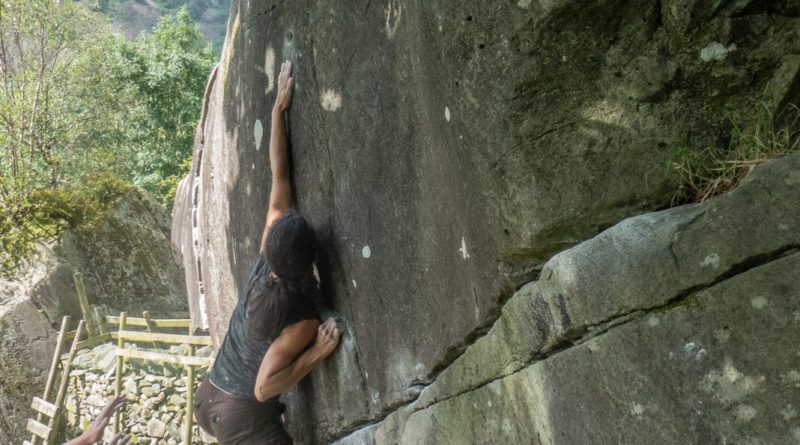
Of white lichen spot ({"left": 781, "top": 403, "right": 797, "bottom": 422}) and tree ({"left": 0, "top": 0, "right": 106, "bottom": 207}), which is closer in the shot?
white lichen spot ({"left": 781, "top": 403, "right": 797, "bottom": 422})

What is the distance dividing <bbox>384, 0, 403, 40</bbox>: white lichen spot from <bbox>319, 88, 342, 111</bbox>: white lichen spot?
629 millimetres

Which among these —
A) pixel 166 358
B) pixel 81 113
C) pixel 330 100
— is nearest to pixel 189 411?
pixel 166 358

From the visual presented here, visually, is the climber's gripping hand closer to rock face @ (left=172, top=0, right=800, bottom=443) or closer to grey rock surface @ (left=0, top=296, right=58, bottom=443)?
rock face @ (left=172, top=0, right=800, bottom=443)

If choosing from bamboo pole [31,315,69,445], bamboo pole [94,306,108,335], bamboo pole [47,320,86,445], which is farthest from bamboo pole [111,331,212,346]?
bamboo pole [94,306,108,335]

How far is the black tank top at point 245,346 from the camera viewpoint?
4008 millimetres

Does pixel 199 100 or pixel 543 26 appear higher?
pixel 199 100

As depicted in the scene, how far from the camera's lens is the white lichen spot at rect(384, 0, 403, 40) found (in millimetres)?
3197

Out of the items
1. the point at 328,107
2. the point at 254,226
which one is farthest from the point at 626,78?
the point at 254,226

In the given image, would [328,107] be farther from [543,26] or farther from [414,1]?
[543,26]

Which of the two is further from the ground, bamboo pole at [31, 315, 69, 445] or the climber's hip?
bamboo pole at [31, 315, 69, 445]

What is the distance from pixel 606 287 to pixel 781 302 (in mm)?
606

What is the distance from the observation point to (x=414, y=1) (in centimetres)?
296

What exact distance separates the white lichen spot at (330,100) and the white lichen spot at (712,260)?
246cm

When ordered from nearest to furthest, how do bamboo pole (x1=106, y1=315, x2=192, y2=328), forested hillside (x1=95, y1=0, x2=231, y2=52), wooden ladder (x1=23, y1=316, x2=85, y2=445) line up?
bamboo pole (x1=106, y1=315, x2=192, y2=328) → wooden ladder (x1=23, y1=316, x2=85, y2=445) → forested hillside (x1=95, y1=0, x2=231, y2=52)
